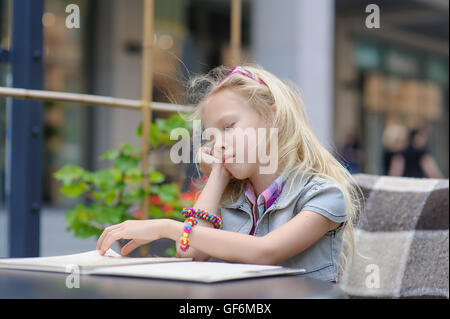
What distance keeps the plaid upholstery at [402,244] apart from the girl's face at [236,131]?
751 mm

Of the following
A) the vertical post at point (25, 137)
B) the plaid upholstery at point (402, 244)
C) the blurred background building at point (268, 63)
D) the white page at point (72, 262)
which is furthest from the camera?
the blurred background building at point (268, 63)

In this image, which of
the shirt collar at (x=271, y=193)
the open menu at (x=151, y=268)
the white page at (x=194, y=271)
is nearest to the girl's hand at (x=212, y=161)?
the shirt collar at (x=271, y=193)

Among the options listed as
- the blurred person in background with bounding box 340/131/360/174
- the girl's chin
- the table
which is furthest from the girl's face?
the blurred person in background with bounding box 340/131/360/174

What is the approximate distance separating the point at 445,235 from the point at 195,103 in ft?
2.91

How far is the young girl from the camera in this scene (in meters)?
1.33

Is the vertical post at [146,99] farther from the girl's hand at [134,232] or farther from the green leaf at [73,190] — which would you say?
the girl's hand at [134,232]

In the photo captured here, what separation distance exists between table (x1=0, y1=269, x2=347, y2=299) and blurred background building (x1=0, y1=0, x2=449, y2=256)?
0.91m

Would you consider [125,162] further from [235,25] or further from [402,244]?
[402,244]

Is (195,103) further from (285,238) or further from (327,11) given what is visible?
Answer: (327,11)

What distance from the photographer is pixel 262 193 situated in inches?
62.7

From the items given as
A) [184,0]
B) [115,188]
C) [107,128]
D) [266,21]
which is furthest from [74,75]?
[115,188]

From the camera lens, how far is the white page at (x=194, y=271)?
101 centimetres

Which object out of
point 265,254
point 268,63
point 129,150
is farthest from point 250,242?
point 268,63

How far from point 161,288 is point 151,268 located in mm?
165
